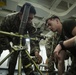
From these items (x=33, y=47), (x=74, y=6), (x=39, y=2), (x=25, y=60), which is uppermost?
(x=39, y=2)

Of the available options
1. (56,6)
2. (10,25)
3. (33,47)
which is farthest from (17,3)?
(33,47)

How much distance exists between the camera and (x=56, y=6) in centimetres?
414

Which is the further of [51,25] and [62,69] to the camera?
[51,25]

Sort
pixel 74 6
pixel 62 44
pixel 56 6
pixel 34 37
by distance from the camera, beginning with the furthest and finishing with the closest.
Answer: pixel 56 6 < pixel 74 6 < pixel 34 37 < pixel 62 44

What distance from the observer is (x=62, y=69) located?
1748 millimetres

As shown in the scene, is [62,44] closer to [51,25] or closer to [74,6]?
[51,25]

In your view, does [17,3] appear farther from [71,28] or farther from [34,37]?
[71,28]

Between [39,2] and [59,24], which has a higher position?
[39,2]

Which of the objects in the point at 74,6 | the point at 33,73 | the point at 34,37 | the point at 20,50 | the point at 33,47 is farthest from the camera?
the point at 74,6

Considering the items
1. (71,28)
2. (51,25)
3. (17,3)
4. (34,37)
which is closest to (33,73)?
(34,37)

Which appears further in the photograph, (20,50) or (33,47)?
(33,47)

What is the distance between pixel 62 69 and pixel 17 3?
245cm

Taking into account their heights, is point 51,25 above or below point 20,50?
above

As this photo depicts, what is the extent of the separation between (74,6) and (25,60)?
2302mm
